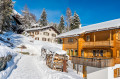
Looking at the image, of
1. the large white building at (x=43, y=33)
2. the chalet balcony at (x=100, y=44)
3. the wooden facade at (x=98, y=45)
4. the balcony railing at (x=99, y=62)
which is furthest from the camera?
the large white building at (x=43, y=33)

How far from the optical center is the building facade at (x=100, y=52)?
15.0 m

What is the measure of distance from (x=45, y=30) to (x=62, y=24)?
16023mm

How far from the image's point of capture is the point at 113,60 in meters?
15.5

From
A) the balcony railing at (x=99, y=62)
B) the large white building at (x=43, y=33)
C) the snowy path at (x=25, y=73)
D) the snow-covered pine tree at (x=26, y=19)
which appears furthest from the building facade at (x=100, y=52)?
the snow-covered pine tree at (x=26, y=19)

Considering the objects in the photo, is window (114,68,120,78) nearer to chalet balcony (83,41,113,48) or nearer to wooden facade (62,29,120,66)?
wooden facade (62,29,120,66)

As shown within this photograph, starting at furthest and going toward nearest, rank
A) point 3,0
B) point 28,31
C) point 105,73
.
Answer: point 28,31 < point 3,0 < point 105,73

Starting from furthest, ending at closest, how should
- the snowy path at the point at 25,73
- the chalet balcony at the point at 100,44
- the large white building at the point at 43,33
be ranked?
1. the large white building at the point at 43,33
2. the chalet balcony at the point at 100,44
3. the snowy path at the point at 25,73

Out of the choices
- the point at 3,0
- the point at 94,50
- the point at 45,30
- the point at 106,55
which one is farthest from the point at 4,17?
the point at 106,55

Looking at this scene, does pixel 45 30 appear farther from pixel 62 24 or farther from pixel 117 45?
pixel 117 45

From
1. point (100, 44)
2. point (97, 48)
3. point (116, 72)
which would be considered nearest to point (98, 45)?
point (100, 44)

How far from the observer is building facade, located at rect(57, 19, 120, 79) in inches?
589

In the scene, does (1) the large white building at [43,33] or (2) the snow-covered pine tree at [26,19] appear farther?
(2) the snow-covered pine tree at [26,19]

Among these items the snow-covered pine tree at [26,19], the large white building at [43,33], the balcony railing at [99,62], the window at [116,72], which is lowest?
the window at [116,72]

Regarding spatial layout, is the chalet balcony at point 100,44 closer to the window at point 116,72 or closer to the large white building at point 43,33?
the window at point 116,72
